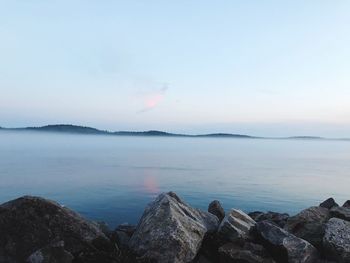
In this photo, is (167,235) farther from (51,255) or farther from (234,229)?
(51,255)

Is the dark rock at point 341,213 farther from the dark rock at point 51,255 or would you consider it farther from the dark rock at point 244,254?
the dark rock at point 51,255

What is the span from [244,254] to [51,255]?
534cm

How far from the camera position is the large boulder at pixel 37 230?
10922mm

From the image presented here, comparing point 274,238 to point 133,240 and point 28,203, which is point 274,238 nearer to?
point 133,240

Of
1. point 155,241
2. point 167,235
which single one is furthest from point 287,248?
point 155,241

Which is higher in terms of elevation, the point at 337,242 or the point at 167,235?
the point at 167,235

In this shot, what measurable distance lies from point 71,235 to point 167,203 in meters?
3.07

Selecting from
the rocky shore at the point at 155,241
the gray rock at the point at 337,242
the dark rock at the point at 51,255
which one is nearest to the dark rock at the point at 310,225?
the rocky shore at the point at 155,241

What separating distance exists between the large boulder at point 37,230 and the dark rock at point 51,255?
265mm

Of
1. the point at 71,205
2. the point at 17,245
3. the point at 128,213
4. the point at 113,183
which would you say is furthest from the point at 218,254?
the point at 113,183

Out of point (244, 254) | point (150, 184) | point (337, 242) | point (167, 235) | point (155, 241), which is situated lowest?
point (150, 184)

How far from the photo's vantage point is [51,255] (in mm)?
10203

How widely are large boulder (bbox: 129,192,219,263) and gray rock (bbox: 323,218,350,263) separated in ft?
12.1

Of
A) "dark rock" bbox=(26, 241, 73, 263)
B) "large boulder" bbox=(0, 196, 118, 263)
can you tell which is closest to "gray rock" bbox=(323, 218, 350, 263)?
"large boulder" bbox=(0, 196, 118, 263)
